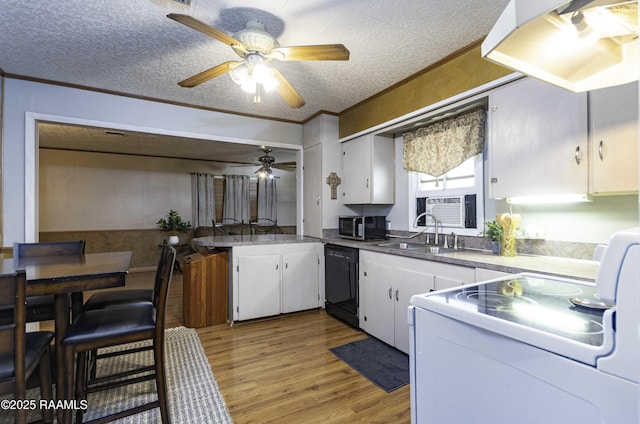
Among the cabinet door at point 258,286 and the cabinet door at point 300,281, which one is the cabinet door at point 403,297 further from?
the cabinet door at point 258,286

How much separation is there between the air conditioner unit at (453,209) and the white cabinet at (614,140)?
103 centimetres

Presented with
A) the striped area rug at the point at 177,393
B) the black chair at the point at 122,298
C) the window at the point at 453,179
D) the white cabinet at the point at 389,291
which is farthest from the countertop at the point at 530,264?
the black chair at the point at 122,298

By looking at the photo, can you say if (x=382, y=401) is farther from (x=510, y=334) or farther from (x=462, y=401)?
(x=510, y=334)

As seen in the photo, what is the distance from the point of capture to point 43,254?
87.6 inches

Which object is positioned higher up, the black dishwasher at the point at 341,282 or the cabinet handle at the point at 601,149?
the cabinet handle at the point at 601,149

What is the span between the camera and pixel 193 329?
303 centimetres

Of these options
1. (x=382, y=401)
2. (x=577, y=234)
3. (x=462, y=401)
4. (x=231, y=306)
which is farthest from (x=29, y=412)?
(x=577, y=234)

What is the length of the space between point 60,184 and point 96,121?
12.2ft

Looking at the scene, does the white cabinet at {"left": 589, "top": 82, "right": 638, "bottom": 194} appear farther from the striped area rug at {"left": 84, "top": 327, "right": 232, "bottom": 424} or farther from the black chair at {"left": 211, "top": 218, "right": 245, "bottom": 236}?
the black chair at {"left": 211, "top": 218, "right": 245, "bottom": 236}

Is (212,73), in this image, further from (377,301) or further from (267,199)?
(267,199)

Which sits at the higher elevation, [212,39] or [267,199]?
[212,39]

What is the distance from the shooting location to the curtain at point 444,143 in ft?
8.11

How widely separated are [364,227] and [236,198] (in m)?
4.60

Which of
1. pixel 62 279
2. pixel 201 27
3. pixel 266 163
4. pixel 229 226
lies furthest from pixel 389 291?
pixel 229 226
